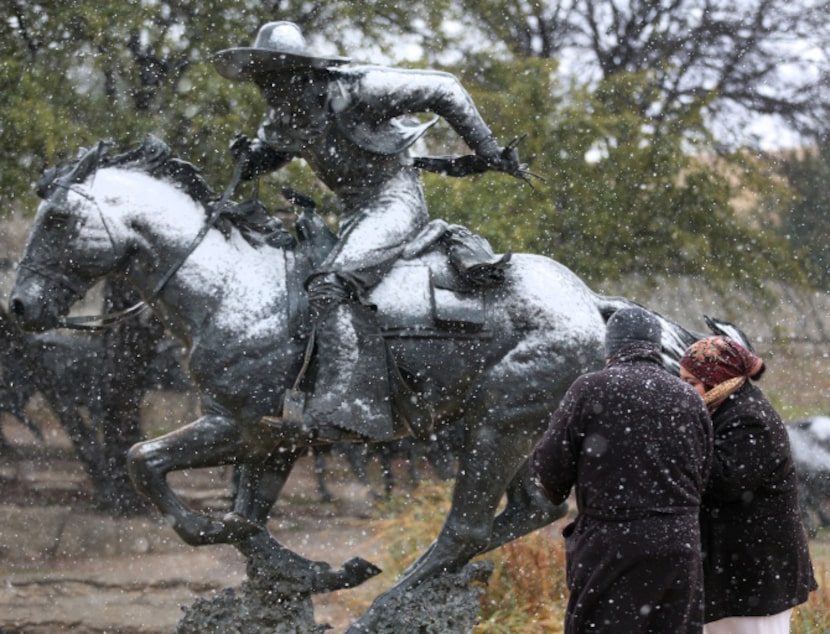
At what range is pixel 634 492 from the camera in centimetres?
327

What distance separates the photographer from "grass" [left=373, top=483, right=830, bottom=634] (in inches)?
234

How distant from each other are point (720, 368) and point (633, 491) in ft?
2.26

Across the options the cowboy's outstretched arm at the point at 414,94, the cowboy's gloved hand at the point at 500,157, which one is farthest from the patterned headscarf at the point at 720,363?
the cowboy's outstretched arm at the point at 414,94

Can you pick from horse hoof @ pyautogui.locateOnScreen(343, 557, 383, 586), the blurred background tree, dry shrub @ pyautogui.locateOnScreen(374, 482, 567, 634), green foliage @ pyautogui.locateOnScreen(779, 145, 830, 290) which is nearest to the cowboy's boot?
horse hoof @ pyautogui.locateOnScreen(343, 557, 383, 586)

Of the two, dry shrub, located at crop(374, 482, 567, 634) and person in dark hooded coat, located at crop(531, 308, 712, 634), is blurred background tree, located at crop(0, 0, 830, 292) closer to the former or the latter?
dry shrub, located at crop(374, 482, 567, 634)

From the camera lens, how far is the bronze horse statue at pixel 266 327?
4.73m

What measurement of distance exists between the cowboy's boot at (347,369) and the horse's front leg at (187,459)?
38cm

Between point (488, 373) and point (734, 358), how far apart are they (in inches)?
58.9

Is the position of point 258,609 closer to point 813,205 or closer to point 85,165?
point 85,165

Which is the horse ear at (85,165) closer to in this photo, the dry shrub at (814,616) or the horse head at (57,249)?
the horse head at (57,249)

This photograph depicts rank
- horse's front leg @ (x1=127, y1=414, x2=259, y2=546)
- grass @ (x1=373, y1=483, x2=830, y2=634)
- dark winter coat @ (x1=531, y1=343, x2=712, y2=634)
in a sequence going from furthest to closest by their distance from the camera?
grass @ (x1=373, y1=483, x2=830, y2=634)
horse's front leg @ (x1=127, y1=414, x2=259, y2=546)
dark winter coat @ (x1=531, y1=343, x2=712, y2=634)

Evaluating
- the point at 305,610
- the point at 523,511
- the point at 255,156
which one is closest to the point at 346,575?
the point at 305,610

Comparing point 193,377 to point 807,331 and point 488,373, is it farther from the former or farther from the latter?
point 807,331

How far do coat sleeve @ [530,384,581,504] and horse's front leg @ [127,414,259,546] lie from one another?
5.91 feet
